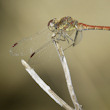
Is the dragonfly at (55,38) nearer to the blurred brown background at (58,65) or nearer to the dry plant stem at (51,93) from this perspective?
the dry plant stem at (51,93)

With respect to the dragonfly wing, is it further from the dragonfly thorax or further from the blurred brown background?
the blurred brown background

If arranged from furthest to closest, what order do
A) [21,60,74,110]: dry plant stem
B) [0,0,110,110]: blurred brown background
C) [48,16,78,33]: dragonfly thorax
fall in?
1. [0,0,110,110]: blurred brown background
2. [48,16,78,33]: dragonfly thorax
3. [21,60,74,110]: dry plant stem

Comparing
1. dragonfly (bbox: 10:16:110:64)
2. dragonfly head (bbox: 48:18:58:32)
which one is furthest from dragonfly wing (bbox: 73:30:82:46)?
dragonfly head (bbox: 48:18:58:32)

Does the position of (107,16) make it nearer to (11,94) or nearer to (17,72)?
(17,72)

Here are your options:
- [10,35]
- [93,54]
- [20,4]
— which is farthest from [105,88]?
[20,4]

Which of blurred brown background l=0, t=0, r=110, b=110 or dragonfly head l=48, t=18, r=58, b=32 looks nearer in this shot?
dragonfly head l=48, t=18, r=58, b=32

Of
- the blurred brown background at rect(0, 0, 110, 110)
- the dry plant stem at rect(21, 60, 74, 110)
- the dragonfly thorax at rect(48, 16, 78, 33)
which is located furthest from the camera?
the blurred brown background at rect(0, 0, 110, 110)

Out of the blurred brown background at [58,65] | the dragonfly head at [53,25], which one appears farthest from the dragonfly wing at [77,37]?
the blurred brown background at [58,65]
